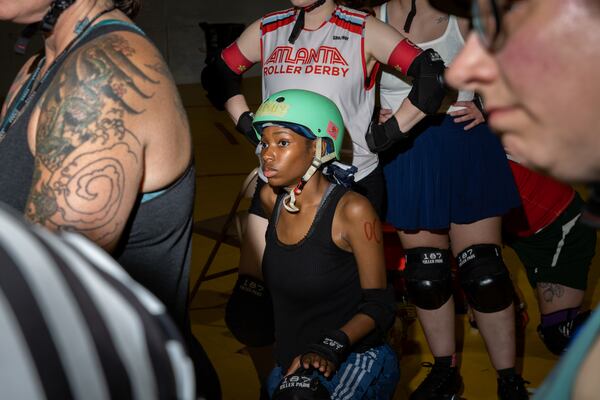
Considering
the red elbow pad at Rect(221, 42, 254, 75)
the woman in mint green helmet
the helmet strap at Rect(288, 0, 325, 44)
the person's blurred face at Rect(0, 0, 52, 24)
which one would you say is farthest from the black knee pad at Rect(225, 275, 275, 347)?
the person's blurred face at Rect(0, 0, 52, 24)

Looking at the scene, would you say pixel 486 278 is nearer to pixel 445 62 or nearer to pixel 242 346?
pixel 445 62

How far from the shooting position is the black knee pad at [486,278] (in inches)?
134

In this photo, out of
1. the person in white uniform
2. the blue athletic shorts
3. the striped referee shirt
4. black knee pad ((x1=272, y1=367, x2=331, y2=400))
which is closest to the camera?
the striped referee shirt

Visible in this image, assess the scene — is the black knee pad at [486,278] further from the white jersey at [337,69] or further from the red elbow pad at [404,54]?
the red elbow pad at [404,54]

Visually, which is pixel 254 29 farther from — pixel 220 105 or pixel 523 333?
pixel 523 333

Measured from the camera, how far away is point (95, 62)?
1367 millimetres

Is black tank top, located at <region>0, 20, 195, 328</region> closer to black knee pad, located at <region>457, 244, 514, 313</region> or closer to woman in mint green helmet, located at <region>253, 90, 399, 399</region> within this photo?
woman in mint green helmet, located at <region>253, 90, 399, 399</region>

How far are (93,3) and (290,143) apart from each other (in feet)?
4.88

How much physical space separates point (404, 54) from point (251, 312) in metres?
1.15

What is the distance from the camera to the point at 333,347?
2623mm

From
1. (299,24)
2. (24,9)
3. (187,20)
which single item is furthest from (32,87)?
(187,20)

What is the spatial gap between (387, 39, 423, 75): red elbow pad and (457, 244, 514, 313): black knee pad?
79 cm

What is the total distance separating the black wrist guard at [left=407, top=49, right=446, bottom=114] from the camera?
332cm

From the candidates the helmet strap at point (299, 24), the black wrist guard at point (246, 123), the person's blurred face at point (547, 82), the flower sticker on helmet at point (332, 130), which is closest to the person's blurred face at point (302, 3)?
the helmet strap at point (299, 24)
